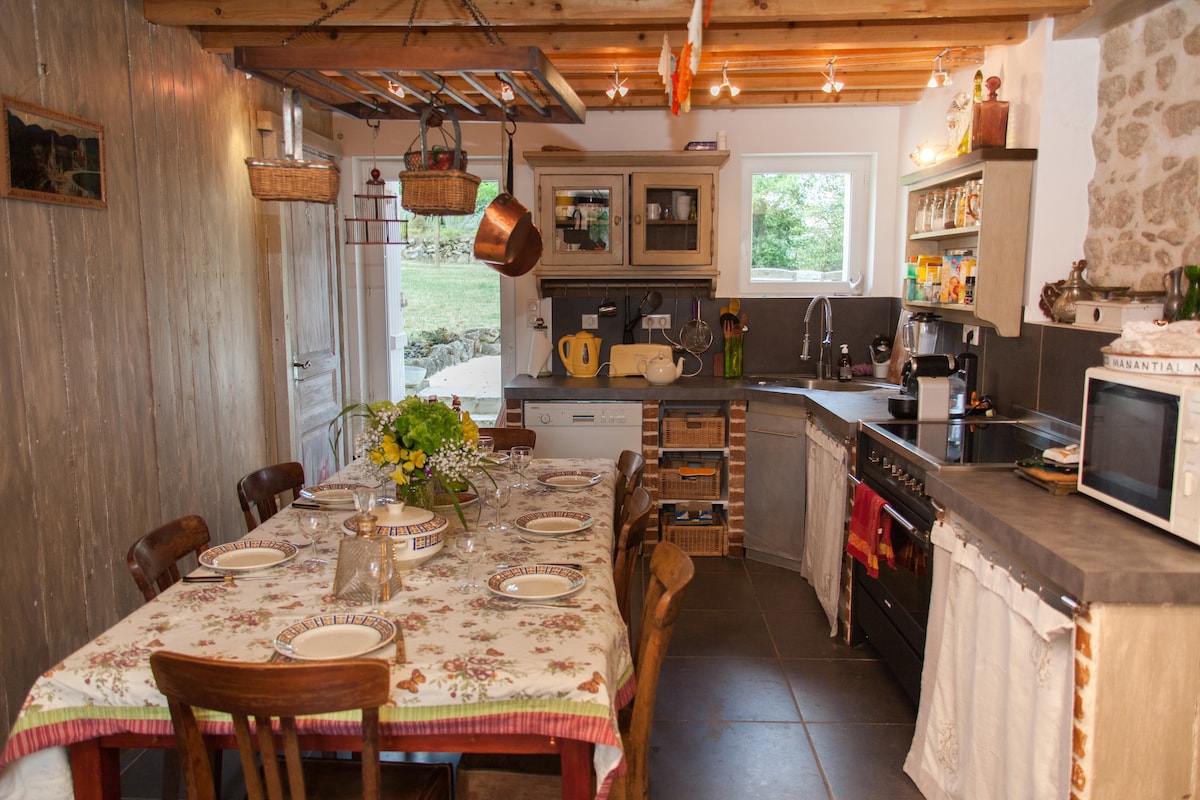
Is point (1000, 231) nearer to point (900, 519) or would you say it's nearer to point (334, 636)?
point (900, 519)

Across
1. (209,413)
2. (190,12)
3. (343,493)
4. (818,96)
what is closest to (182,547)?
(343,493)

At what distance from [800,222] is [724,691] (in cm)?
296

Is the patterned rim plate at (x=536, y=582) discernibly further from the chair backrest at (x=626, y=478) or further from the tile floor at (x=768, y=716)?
the tile floor at (x=768, y=716)

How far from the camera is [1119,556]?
1.88 meters

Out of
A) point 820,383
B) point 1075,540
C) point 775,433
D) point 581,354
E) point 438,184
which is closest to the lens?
point 1075,540

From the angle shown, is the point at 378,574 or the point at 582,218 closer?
the point at 378,574

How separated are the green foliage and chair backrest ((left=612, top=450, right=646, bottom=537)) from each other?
2.34m

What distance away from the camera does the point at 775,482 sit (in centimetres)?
466

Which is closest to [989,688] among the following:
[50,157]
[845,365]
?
[845,365]

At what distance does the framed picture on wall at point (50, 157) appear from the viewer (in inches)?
104

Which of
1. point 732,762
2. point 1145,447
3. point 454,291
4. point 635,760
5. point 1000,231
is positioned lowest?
point 732,762

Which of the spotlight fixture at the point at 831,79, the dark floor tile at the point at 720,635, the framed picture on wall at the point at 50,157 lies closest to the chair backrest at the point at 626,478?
the dark floor tile at the point at 720,635

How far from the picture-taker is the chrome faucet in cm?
513

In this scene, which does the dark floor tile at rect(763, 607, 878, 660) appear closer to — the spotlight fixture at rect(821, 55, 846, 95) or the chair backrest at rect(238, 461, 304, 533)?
the chair backrest at rect(238, 461, 304, 533)
